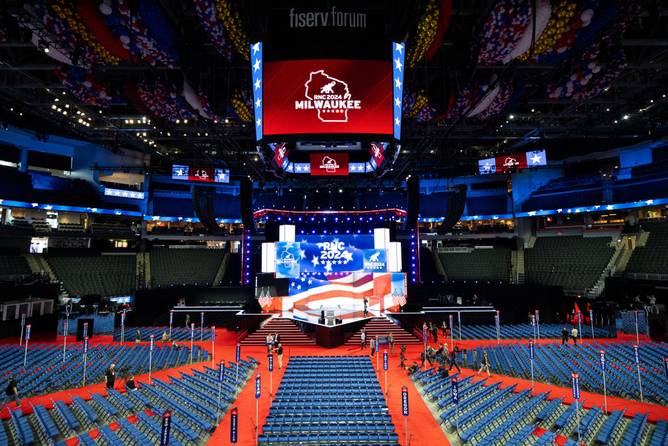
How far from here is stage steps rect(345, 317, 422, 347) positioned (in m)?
24.8

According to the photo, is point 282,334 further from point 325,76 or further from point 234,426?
point 325,76

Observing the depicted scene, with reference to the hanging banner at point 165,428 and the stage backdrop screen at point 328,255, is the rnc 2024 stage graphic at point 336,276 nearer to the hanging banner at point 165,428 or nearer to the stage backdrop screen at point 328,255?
the stage backdrop screen at point 328,255

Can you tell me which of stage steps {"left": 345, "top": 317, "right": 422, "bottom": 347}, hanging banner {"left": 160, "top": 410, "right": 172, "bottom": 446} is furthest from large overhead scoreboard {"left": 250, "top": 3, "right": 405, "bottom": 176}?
stage steps {"left": 345, "top": 317, "right": 422, "bottom": 347}

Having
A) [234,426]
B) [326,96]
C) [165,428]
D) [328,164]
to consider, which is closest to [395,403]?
[234,426]

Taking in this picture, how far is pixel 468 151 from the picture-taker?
3481 cm

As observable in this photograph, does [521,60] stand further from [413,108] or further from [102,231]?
[102,231]

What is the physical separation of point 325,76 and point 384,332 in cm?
2168

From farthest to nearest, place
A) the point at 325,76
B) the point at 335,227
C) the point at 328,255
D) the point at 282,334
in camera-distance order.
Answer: the point at 335,227
the point at 328,255
the point at 282,334
the point at 325,76

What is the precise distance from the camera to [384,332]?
1008 inches

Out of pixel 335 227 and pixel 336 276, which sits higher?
pixel 335 227

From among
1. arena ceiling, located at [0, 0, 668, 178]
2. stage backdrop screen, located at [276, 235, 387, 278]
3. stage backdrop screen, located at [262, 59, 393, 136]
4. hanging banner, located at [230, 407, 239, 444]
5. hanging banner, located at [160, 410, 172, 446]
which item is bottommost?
hanging banner, located at [230, 407, 239, 444]

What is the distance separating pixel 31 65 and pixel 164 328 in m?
20.2

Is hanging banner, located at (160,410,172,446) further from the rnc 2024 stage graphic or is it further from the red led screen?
the rnc 2024 stage graphic

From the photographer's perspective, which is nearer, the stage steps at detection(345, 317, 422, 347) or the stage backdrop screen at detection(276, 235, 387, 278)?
the stage steps at detection(345, 317, 422, 347)
